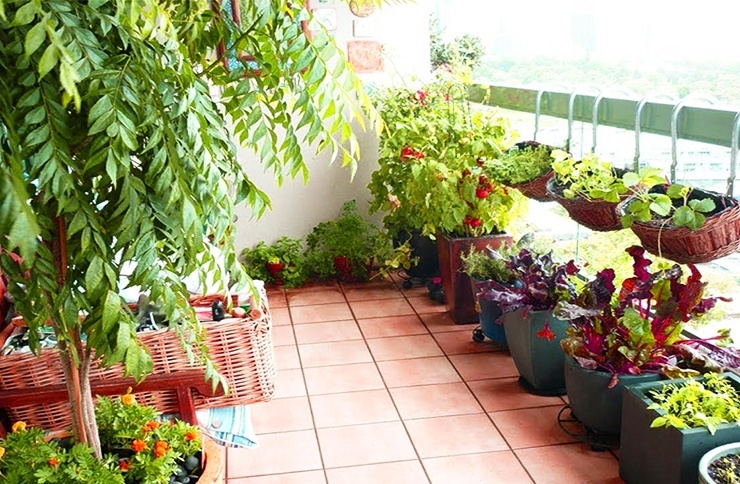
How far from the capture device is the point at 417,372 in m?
3.68

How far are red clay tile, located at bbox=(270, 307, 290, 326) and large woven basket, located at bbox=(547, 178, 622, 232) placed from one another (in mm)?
2044

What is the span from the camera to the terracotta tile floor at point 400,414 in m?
2.81

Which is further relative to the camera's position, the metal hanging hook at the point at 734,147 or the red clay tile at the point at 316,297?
the red clay tile at the point at 316,297

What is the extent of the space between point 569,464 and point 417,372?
40.4 inches

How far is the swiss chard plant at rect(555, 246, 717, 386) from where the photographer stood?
104 inches

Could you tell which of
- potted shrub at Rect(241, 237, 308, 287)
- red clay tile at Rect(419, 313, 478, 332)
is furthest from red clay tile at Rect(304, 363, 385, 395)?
potted shrub at Rect(241, 237, 308, 287)

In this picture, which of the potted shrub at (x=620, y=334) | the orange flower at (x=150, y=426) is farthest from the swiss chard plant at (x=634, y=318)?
the orange flower at (x=150, y=426)

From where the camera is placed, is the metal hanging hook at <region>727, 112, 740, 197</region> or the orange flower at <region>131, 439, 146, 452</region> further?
the metal hanging hook at <region>727, 112, 740, 197</region>

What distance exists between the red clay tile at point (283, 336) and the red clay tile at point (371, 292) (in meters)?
0.59

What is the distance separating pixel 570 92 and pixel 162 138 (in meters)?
2.61

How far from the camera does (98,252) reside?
1.46 m

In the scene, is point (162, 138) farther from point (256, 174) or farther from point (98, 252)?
point (256, 174)

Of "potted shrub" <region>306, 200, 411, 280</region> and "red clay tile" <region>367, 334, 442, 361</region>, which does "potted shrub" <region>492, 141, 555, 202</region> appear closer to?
"red clay tile" <region>367, 334, 442, 361</region>

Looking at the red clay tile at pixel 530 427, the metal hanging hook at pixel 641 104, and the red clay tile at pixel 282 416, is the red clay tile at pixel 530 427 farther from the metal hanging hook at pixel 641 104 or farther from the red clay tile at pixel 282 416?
the metal hanging hook at pixel 641 104
